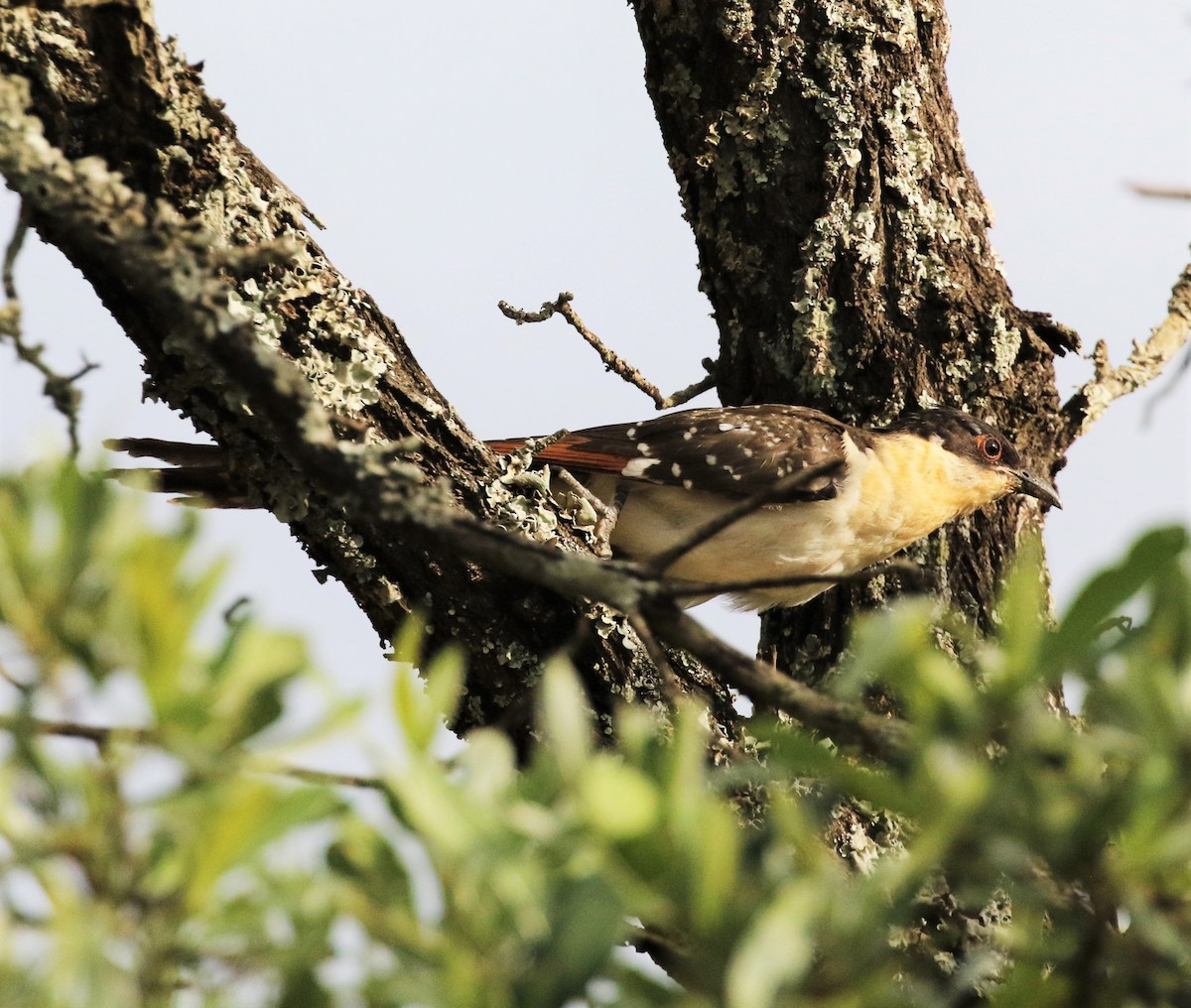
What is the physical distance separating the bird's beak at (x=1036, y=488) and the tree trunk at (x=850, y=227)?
0.06m

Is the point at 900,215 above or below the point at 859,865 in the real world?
above

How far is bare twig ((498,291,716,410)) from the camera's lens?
4.70m

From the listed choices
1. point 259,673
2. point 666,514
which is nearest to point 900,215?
point 666,514

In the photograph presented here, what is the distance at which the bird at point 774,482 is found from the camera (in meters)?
4.59

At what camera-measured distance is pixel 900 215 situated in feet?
14.4

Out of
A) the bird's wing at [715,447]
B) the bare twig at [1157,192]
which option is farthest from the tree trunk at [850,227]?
the bare twig at [1157,192]

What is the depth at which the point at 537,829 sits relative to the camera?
44.4 inches

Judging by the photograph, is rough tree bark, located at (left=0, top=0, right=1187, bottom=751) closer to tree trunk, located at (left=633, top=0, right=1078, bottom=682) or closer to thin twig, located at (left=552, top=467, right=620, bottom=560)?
tree trunk, located at (left=633, top=0, right=1078, bottom=682)

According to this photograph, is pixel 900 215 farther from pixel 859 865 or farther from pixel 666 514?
pixel 859 865

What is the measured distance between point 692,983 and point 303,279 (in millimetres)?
2443

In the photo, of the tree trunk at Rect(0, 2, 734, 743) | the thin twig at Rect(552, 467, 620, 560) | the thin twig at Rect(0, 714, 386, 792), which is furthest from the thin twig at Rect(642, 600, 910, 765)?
the thin twig at Rect(552, 467, 620, 560)

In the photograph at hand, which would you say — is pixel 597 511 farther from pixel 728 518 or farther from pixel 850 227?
pixel 728 518

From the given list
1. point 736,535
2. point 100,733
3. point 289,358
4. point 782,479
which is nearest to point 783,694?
point 100,733

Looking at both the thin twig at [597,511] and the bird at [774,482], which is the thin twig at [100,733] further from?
the bird at [774,482]
